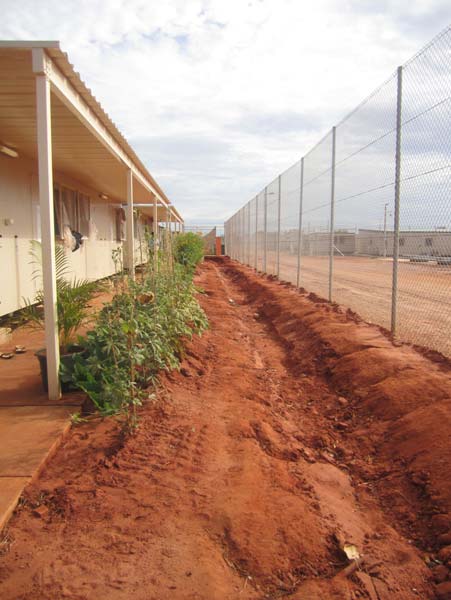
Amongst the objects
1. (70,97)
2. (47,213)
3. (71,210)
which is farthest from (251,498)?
(71,210)

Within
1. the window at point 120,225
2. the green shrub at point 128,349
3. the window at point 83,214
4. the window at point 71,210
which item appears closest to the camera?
Answer: the green shrub at point 128,349

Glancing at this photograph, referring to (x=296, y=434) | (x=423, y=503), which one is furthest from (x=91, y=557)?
(x=296, y=434)

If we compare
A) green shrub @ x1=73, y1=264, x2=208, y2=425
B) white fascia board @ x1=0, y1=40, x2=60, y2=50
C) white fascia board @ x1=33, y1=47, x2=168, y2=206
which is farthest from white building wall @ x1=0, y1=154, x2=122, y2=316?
white fascia board @ x1=0, y1=40, x2=60, y2=50

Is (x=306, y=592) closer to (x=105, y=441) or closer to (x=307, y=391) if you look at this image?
(x=105, y=441)

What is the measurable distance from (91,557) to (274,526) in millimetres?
813

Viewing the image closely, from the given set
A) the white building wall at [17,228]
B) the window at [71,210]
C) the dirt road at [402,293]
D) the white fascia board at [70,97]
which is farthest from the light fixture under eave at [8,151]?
the dirt road at [402,293]

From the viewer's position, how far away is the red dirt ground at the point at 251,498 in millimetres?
1896

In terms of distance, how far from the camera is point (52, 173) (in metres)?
6.88

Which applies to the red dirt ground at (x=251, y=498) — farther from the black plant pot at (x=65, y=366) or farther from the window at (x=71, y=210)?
the window at (x=71, y=210)

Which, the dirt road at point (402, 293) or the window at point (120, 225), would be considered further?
the window at point (120, 225)

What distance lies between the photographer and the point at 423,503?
101 inches

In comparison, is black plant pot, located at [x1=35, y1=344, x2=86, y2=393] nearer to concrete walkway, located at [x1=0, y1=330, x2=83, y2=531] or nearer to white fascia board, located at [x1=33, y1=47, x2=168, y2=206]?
concrete walkway, located at [x1=0, y1=330, x2=83, y2=531]

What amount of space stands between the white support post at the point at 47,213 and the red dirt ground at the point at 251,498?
0.64 m

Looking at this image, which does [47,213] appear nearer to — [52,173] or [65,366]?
[65,366]
